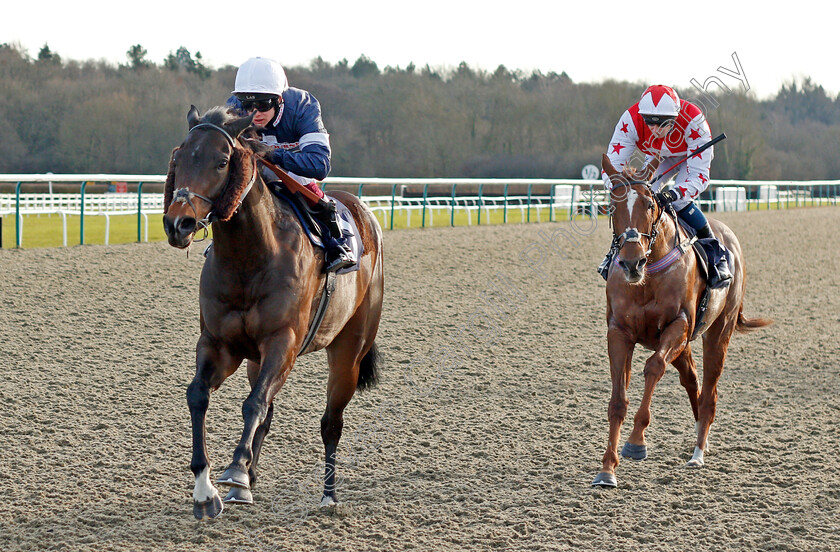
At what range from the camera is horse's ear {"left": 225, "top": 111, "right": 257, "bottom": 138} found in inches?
121

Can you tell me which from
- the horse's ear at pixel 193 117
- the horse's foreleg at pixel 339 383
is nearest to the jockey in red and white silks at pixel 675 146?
the horse's foreleg at pixel 339 383

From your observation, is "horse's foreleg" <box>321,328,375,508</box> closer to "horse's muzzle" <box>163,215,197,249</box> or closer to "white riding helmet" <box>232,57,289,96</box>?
"white riding helmet" <box>232,57,289,96</box>

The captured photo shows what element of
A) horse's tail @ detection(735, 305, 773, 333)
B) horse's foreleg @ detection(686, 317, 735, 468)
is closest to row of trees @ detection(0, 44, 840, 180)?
horse's tail @ detection(735, 305, 773, 333)

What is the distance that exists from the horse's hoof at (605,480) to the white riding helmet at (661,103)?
6.33ft

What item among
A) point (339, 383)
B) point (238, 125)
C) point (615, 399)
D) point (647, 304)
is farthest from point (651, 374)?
point (238, 125)

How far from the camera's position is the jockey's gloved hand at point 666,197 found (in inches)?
175

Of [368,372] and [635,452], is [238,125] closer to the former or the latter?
[368,372]

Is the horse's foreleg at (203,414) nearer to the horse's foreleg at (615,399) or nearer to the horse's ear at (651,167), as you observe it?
the horse's foreleg at (615,399)

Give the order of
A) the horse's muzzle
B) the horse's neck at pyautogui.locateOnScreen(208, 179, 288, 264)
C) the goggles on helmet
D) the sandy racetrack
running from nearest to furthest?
the horse's muzzle → the horse's neck at pyautogui.locateOnScreen(208, 179, 288, 264) → the sandy racetrack → the goggles on helmet

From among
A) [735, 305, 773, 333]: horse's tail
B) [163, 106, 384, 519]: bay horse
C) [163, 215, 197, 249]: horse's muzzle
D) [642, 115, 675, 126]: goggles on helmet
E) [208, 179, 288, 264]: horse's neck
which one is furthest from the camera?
[735, 305, 773, 333]: horse's tail

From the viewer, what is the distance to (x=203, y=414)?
10.3 ft

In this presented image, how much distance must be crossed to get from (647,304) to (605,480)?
38.6 inches

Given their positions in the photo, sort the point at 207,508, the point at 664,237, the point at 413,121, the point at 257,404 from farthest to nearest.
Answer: the point at 413,121
the point at 664,237
the point at 257,404
the point at 207,508

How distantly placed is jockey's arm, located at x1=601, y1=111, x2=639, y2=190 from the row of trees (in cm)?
3148
